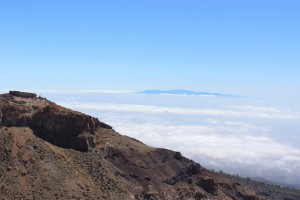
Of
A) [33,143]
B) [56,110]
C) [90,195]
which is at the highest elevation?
[56,110]

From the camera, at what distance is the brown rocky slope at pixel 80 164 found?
9956 centimetres

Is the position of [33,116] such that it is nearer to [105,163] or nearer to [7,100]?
[7,100]

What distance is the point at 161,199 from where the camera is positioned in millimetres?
115875

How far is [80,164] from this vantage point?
111 metres

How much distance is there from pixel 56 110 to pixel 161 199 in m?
29.9

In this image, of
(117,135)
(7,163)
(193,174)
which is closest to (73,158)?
(7,163)

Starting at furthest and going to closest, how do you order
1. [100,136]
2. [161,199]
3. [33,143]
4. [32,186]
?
1. [100,136]
2. [161,199]
3. [33,143]
4. [32,186]

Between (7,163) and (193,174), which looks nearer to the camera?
(7,163)

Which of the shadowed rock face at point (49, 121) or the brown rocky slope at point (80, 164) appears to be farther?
the shadowed rock face at point (49, 121)

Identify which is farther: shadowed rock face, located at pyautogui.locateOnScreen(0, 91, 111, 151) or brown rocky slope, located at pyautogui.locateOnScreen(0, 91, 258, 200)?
shadowed rock face, located at pyautogui.locateOnScreen(0, 91, 111, 151)

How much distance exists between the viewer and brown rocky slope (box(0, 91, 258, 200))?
327 feet

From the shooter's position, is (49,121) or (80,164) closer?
(80,164)

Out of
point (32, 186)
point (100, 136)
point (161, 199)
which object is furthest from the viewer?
point (100, 136)

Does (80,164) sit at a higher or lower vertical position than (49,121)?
lower
